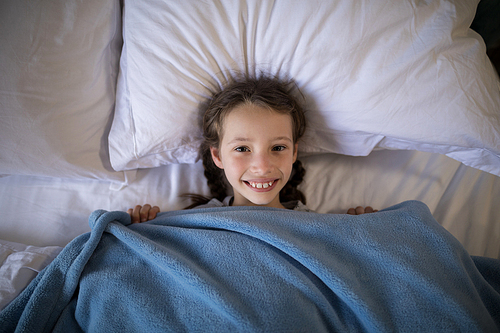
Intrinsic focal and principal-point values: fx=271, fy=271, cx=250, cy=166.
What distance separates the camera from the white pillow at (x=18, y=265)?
65cm

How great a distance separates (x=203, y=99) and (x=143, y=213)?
41 centimetres

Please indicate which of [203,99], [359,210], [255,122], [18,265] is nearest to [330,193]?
[359,210]

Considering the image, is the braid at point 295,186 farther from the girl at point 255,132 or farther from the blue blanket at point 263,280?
the blue blanket at point 263,280

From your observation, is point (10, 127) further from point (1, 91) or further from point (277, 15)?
point (277, 15)

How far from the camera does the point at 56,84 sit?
82 cm

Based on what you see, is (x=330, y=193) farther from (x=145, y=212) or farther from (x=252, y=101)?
(x=145, y=212)

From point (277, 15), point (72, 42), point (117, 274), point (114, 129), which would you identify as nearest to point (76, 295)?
point (117, 274)

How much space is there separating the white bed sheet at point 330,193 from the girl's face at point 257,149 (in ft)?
0.78

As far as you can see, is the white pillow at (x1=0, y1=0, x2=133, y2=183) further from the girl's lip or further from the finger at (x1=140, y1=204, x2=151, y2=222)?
the girl's lip

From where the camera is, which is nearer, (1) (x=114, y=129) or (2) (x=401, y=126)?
(2) (x=401, y=126)

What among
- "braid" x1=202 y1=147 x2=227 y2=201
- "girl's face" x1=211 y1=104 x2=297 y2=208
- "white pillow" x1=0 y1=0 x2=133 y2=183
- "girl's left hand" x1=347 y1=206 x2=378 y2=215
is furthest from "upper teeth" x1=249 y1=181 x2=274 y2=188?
"white pillow" x1=0 y1=0 x2=133 y2=183

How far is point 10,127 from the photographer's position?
781 mm

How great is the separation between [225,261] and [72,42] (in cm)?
79

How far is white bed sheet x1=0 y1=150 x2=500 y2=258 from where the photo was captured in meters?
0.87
